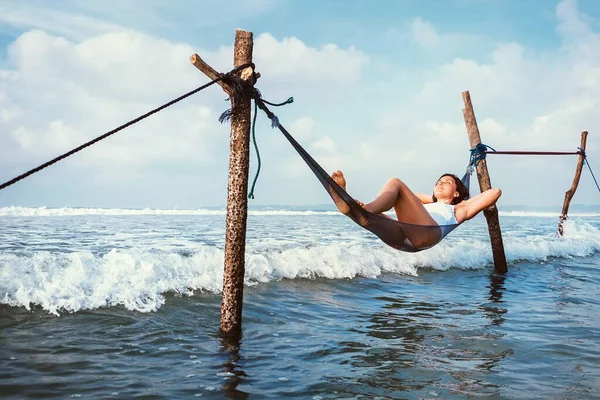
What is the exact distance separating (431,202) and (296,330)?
221 cm

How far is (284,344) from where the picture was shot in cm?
462

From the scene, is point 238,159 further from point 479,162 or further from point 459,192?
point 479,162

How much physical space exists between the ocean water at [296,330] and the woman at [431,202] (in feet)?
3.73

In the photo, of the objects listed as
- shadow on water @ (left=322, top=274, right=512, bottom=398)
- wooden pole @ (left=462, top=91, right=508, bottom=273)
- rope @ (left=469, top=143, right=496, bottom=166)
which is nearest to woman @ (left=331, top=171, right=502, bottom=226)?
shadow on water @ (left=322, top=274, right=512, bottom=398)

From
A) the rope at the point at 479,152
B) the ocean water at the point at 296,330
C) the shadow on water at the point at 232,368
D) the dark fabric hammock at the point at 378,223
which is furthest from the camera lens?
the rope at the point at 479,152

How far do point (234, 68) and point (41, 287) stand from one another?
354 cm

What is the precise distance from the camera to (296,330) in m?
5.17


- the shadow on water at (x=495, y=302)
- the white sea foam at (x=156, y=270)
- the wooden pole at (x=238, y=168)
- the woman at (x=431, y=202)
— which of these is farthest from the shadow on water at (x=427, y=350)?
the white sea foam at (x=156, y=270)

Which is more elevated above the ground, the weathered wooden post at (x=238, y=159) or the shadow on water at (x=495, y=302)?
the weathered wooden post at (x=238, y=159)

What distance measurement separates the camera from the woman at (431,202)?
4.61m

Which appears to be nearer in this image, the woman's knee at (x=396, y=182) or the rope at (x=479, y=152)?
the woman's knee at (x=396, y=182)

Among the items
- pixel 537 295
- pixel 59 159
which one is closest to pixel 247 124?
pixel 59 159

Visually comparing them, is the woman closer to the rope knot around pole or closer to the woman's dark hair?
the woman's dark hair

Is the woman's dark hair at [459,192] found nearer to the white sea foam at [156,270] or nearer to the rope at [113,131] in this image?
the rope at [113,131]
